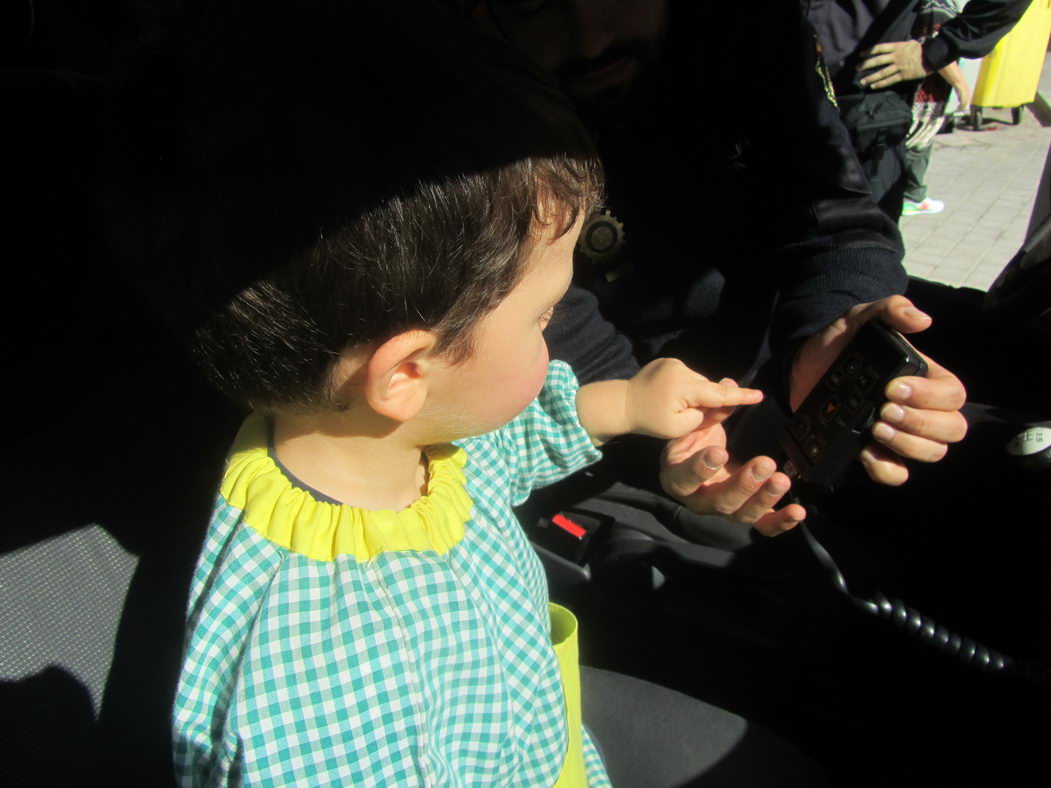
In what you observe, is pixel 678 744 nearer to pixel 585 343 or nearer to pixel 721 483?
pixel 721 483

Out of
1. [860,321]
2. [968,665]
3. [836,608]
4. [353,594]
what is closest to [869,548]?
[836,608]

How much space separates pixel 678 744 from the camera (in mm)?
1021

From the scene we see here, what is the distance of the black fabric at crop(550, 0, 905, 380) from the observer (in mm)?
1273

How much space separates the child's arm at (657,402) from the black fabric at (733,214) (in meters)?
0.17

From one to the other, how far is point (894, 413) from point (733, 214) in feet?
1.91

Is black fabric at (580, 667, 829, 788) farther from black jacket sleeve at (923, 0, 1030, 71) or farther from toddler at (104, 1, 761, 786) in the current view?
black jacket sleeve at (923, 0, 1030, 71)

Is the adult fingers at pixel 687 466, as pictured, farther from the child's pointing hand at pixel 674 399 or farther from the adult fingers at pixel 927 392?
the adult fingers at pixel 927 392

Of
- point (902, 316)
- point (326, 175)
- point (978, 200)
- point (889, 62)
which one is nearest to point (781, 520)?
point (902, 316)

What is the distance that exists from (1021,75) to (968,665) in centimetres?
597

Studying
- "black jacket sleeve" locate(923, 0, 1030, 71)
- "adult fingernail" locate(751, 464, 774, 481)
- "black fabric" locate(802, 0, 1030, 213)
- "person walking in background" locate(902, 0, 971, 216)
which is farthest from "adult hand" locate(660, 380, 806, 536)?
"black jacket sleeve" locate(923, 0, 1030, 71)

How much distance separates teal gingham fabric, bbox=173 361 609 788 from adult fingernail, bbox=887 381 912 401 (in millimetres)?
520

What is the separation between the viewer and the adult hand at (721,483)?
987 mm

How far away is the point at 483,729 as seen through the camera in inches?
29.9

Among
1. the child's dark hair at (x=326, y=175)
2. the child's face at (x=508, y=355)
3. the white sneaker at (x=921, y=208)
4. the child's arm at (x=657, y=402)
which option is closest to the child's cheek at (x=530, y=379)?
the child's face at (x=508, y=355)
